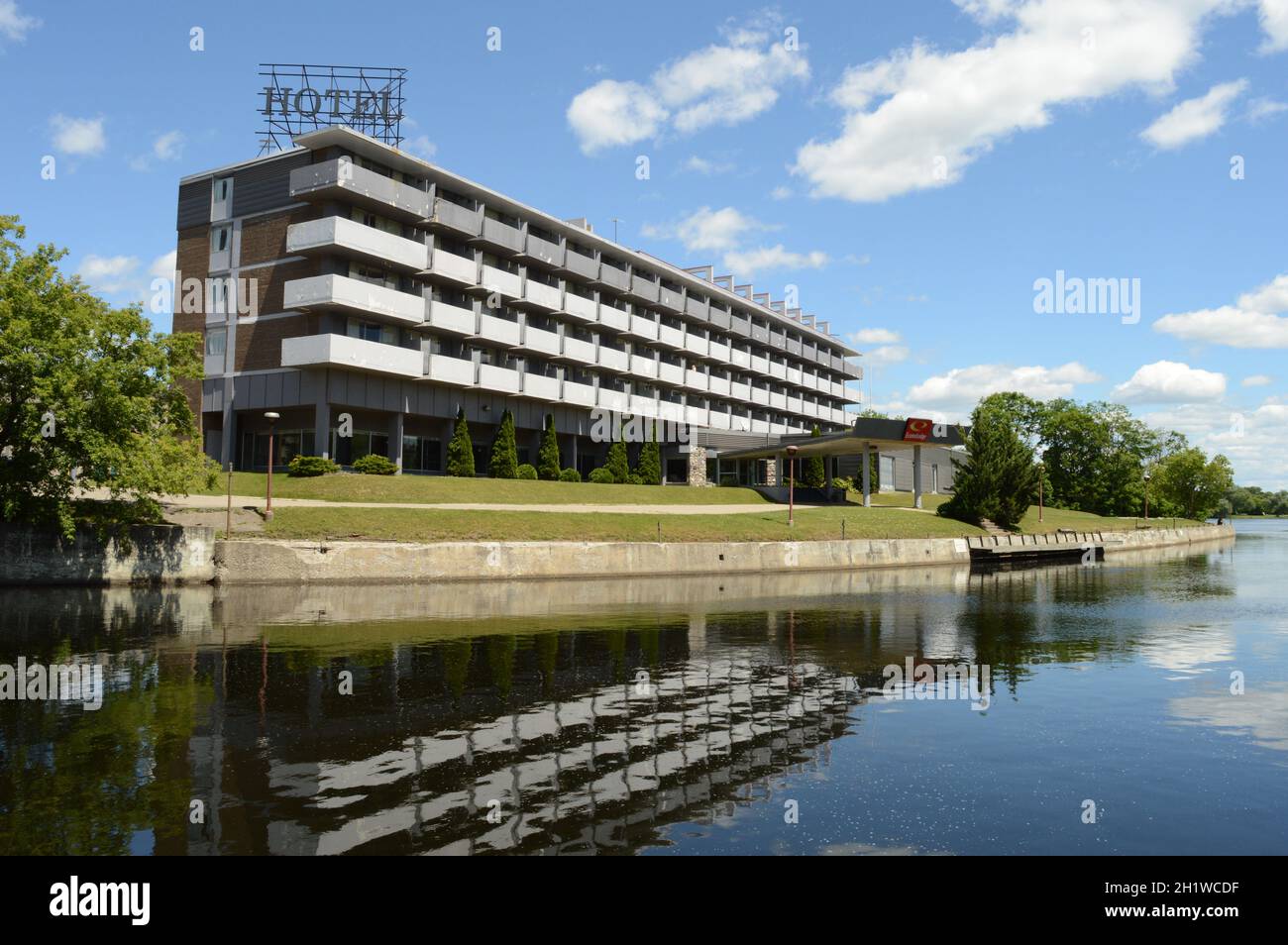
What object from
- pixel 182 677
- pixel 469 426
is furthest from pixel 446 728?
pixel 469 426

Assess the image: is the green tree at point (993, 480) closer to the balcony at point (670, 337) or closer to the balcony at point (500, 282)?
the balcony at point (670, 337)

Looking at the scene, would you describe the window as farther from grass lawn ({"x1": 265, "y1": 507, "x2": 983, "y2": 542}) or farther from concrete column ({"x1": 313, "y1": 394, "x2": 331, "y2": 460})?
grass lawn ({"x1": 265, "y1": 507, "x2": 983, "y2": 542})

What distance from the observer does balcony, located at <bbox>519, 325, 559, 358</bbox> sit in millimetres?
56938

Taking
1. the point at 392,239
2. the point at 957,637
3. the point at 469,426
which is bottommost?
the point at 957,637

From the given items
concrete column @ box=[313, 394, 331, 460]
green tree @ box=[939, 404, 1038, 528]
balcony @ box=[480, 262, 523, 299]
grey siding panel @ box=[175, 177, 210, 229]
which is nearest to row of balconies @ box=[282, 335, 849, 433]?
concrete column @ box=[313, 394, 331, 460]

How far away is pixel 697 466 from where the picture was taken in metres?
70.6

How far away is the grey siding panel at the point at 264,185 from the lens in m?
48.6

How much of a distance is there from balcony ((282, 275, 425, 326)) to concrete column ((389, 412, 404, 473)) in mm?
5539

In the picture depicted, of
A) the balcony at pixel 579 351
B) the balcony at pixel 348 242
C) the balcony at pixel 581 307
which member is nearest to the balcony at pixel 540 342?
the balcony at pixel 579 351

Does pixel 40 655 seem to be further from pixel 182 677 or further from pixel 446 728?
pixel 446 728

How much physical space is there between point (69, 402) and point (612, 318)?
140 ft

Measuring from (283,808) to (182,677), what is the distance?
23.9 ft
